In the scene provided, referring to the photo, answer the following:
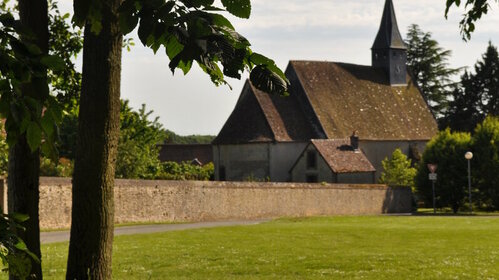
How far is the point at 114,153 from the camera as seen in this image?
8570mm

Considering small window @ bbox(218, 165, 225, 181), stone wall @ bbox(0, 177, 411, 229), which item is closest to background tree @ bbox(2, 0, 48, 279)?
stone wall @ bbox(0, 177, 411, 229)

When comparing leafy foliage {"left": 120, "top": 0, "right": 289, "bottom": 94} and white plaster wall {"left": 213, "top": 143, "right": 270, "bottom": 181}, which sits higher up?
white plaster wall {"left": 213, "top": 143, "right": 270, "bottom": 181}

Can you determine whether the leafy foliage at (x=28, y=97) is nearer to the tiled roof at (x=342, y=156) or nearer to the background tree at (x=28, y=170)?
the background tree at (x=28, y=170)

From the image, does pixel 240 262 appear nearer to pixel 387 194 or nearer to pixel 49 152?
pixel 49 152

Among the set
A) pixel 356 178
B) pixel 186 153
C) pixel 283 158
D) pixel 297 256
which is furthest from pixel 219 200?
pixel 186 153

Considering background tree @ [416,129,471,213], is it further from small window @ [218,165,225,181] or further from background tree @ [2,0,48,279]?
background tree @ [2,0,48,279]

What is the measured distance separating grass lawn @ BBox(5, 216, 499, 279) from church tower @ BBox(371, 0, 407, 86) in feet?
194

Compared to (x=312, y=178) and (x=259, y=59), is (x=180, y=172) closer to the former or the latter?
(x=312, y=178)

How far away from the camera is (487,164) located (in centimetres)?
5981

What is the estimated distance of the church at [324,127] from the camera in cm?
7025

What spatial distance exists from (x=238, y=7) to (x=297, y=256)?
601 inches

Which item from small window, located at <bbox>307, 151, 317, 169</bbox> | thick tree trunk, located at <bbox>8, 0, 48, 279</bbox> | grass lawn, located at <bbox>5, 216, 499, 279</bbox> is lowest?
grass lawn, located at <bbox>5, 216, 499, 279</bbox>

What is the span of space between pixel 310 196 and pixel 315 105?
974 inches

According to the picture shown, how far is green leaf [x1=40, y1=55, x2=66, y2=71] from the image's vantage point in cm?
385
